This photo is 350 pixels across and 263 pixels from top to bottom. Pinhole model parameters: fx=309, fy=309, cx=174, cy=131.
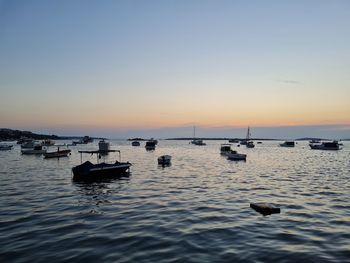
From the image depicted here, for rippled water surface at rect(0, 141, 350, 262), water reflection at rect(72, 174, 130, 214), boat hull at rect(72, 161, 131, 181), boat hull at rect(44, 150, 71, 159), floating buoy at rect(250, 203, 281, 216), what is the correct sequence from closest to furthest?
rippled water surface at rect(0, 141, 350, 262) → floating buoy at rect(250, 203, 281, 216) → water reflection at rect(72, 174, 130, 214) → boat hull at rect(72, 161, 131, 181) → boat hull at rect(44, 150, 71, 159)

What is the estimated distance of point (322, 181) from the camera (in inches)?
1674

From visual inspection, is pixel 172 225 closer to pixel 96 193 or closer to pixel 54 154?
pixel 96 193

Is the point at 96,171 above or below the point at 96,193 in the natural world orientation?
above

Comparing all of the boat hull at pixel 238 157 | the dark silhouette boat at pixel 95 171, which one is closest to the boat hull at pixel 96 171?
the dark silhouette boat at pixel 95 171

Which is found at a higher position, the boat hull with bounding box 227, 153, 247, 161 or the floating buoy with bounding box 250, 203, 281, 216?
the boat hull with bounding box 227, 153, 247, 161

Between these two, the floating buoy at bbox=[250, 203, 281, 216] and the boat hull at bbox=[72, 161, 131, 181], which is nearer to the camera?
the floating buoy at bbox=[250, 203, 281, 216]

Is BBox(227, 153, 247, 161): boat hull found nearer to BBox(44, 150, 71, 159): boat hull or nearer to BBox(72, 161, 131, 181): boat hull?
BBox(72, 161, 131, 181): boat hull

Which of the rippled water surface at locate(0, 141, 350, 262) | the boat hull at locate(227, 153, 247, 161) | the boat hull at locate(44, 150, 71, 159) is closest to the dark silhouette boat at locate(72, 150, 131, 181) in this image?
the rippled water surface at locate(0, 141, 350, 262)

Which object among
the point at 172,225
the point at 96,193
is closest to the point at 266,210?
the point at 172,225

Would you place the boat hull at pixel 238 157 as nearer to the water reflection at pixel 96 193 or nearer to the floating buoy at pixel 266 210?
the water reflection at pixel 96 193

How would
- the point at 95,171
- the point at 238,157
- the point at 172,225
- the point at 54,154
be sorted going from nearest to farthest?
the point at 172,225 → the point at 95,171 → the point at 238,157 → the point at 54,154

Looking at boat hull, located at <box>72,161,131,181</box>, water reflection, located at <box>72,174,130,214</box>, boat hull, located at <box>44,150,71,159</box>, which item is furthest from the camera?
boat hull, located at <box>44,150,71,159</box>

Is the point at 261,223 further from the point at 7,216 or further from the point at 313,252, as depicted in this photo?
the point at 7,216

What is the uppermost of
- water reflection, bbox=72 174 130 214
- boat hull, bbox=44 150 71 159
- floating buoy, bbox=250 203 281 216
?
boat hull, bbox=44 150 71 159
